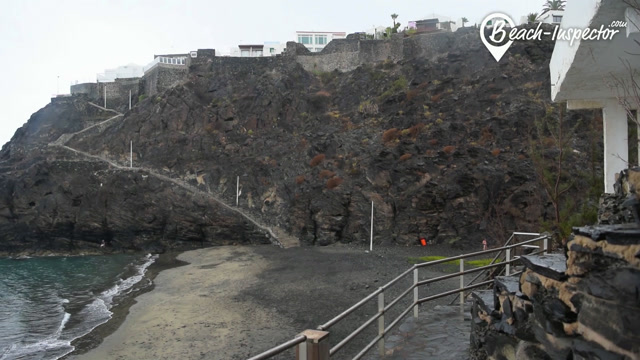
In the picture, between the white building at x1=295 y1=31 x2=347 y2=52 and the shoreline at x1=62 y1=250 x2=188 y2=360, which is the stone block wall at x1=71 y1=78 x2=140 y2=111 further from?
the shoreline at x1=62 y1=250 x2=188 y2=360

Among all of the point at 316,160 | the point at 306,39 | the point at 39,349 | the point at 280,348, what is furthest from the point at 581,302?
the point at 306,39

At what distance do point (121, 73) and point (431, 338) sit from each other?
60.8 metres

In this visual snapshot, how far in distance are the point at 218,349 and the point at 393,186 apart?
21.2 metres

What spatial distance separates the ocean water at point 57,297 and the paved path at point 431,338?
1143 centimetres

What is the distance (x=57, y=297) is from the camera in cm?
2245

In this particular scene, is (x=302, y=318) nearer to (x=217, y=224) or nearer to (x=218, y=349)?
(x=218, y=349)

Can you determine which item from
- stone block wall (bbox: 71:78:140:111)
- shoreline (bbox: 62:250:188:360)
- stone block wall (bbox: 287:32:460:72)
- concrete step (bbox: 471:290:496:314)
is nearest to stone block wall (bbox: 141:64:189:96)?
stone block wall (bbox: 71:78:140:111)

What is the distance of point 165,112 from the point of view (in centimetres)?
4522

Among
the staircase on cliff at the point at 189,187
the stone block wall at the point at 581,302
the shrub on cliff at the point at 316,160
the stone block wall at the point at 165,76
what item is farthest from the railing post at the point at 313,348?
the stone block wall at the point at 165,76

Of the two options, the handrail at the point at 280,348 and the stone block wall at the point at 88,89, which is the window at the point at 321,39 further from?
the handrail at the point at 280,348

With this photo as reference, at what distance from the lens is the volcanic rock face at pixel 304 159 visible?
30.6 metres

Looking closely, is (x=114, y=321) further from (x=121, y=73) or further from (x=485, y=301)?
(x=121, y=73)

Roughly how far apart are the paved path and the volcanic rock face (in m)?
19.1

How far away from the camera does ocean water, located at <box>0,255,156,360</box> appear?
15.5 metres
